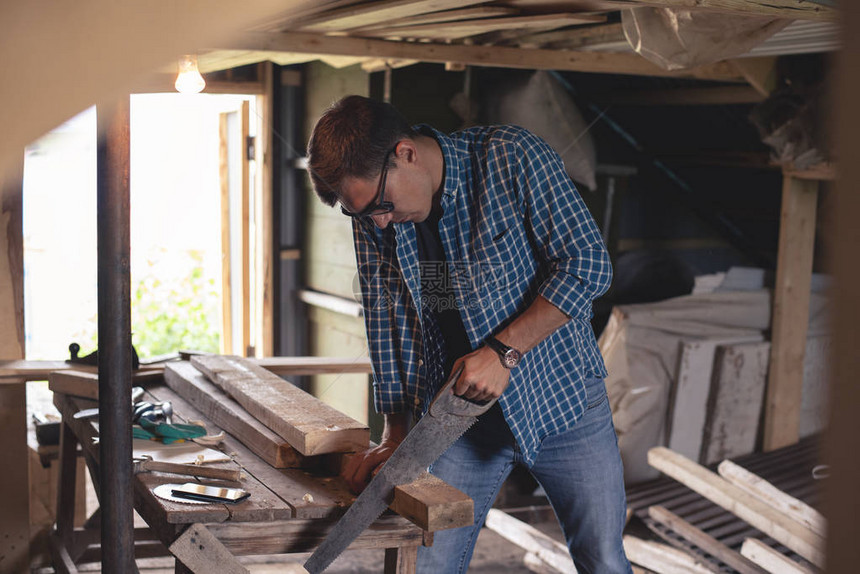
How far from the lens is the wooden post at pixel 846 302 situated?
14.5 inches

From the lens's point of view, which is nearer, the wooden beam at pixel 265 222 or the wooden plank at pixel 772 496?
the wooden plank at pixel 772 496

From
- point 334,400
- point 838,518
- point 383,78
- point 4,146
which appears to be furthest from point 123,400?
point 334,400

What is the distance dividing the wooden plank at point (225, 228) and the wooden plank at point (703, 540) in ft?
10.3

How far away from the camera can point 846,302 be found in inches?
14.7

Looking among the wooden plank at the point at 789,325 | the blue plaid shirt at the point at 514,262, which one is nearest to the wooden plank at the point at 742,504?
the wooden plank at the point at 789,325

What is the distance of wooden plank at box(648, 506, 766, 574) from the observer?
356 cm

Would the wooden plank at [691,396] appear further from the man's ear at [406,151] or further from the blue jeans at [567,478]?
the man's ear at [406,151]

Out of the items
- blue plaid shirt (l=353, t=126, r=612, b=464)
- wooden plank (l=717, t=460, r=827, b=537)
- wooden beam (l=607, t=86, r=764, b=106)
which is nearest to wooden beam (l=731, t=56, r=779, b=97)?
wooden beam (l=607, t=86, r=764, b=106)

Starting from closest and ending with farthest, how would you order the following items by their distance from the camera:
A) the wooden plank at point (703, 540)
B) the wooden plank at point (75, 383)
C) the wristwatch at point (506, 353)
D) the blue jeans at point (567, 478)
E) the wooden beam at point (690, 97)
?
the wristwatch at point (506, 353)
the blue jeans at point (567, 478)
the wooden plank at point (75, 383)
the wooden plank at point (703, 540)
the wooden beam at point (690, 97)

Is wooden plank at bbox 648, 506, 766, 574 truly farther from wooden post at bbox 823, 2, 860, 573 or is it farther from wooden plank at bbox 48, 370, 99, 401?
wooden post at bbox 823, 2, 860, 573

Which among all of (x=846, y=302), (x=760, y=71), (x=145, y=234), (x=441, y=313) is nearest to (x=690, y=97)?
(x=760, y=71)

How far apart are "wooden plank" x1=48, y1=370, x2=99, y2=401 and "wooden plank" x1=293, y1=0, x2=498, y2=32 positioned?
150cm

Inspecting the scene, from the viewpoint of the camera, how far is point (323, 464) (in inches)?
82.8

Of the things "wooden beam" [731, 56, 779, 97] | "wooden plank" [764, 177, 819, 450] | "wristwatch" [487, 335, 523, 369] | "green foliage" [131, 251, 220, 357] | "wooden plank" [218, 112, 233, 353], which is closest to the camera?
"wristwatch" [487, 335, 523, 369]
